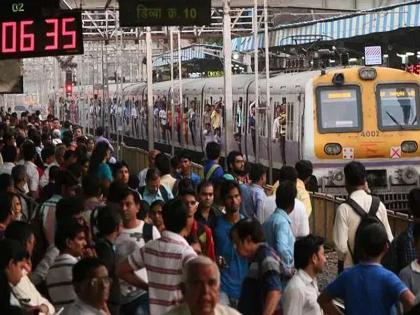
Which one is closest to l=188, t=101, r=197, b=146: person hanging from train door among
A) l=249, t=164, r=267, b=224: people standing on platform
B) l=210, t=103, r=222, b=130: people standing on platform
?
l=210, t=103, r=222, b=130: people standing on platform

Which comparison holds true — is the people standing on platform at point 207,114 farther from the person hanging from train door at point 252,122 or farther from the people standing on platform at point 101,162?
the people standing on platform at point 101,162

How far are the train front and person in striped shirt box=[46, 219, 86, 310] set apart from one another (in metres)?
14.2

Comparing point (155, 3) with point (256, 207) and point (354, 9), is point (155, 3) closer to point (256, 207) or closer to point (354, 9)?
point (256, 207)

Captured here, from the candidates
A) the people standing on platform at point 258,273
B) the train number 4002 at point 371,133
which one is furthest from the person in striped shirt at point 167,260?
the train number 4002 at point 371,133

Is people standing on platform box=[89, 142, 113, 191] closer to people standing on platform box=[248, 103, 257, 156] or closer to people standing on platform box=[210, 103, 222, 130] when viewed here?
people standing on platform box=[248, 103, 257, 156]

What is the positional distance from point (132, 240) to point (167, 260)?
0.95 metres

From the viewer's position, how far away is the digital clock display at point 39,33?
48.9 feet

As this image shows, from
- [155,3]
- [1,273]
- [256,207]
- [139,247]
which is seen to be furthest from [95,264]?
[155,3]

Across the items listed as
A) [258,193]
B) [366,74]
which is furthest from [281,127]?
[258,193]

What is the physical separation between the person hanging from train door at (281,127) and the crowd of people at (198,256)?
12997mm

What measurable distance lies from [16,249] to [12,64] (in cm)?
1560

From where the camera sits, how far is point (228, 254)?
9.24 m

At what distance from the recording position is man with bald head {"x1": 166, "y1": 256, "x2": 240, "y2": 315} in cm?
543

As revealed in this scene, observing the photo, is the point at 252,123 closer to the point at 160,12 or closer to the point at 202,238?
the point at 160,12
